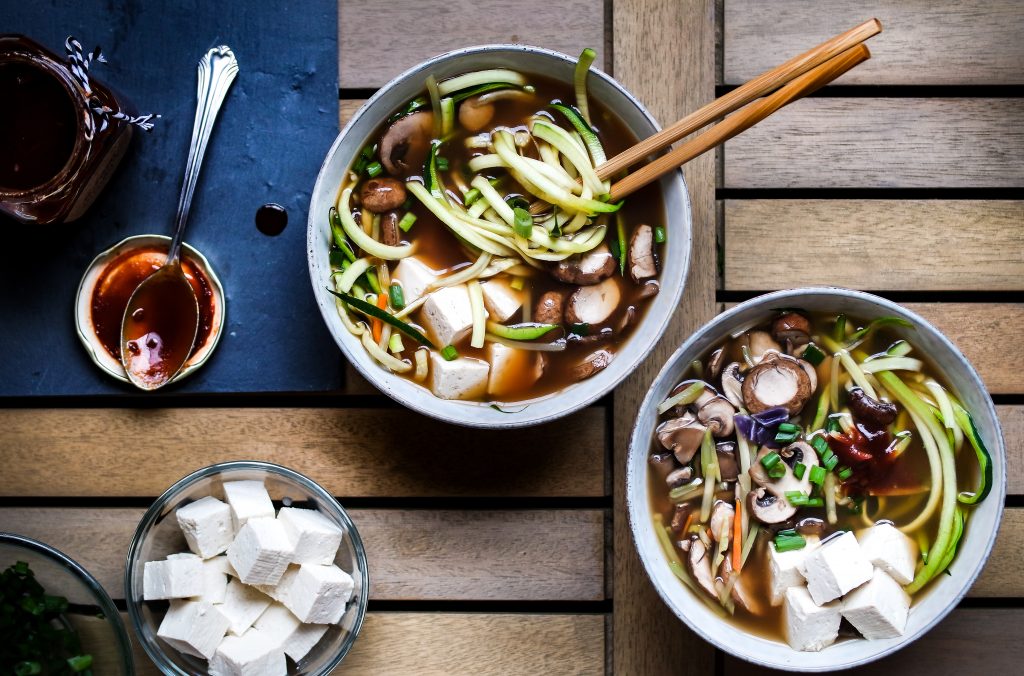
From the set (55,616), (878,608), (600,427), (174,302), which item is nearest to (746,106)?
(600,427)

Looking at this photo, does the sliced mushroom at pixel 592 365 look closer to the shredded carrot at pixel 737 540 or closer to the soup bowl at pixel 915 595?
the soup bowl at pixel 915 595

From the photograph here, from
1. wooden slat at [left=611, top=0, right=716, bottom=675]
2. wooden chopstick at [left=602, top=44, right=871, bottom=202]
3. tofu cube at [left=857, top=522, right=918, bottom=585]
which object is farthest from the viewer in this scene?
wooden slat at [left=611, top=0, right=716, bottom=675]

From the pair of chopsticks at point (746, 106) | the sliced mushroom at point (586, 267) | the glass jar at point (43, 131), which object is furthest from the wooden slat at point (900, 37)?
the glass jar at point (43, 131)

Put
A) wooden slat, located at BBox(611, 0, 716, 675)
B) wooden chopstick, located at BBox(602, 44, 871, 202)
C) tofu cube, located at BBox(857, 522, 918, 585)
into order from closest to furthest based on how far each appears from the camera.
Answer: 1. wooden chopstick, located at BBox(602, 44, 871, 202)
2. tofu cube, located at BBox(857, 522, 918, 585)
3. wooden slat, located at BBox(611, 0, 716, 675)

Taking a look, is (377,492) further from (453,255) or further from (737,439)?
(737,439)

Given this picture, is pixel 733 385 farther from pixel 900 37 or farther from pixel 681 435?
pixel 900 37

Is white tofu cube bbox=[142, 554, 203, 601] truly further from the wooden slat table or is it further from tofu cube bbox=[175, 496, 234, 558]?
the wooden slat table

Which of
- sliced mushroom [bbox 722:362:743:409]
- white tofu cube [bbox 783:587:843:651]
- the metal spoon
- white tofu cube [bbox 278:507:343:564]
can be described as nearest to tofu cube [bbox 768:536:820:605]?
white tofu cube [bbox 783:587:843:651]
